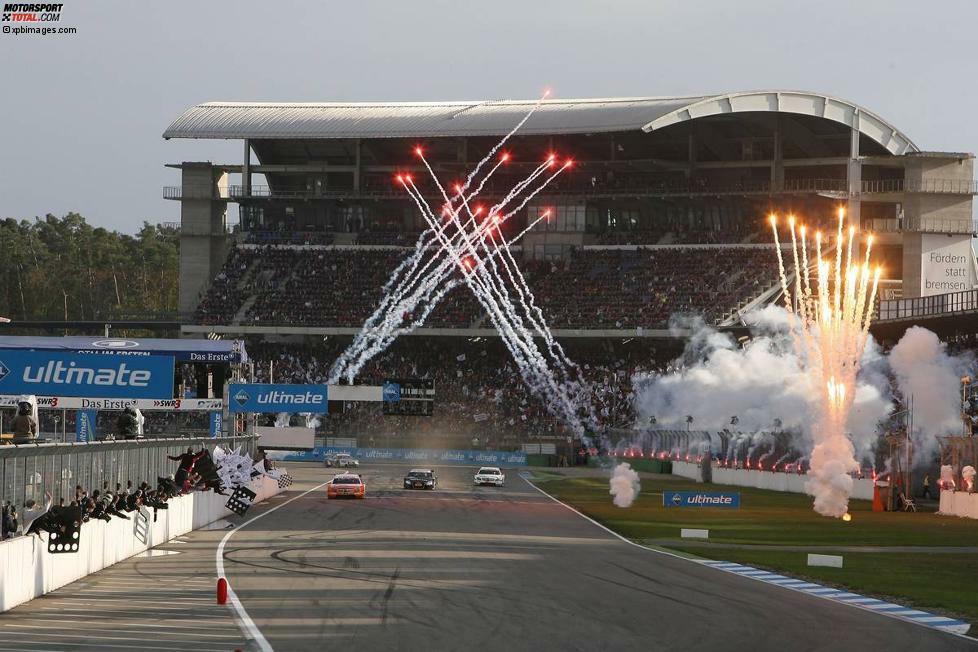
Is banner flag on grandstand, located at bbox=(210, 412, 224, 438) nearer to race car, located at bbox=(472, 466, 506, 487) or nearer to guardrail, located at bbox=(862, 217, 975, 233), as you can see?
race car, located at bbox=(472, 466, 506, 487)

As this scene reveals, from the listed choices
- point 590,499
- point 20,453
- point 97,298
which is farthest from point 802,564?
point 97,298

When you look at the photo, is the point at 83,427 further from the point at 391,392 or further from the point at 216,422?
the point at 391,392

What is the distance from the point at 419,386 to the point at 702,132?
115 feet

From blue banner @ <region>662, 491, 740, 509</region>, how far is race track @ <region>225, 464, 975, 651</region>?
13876 mm

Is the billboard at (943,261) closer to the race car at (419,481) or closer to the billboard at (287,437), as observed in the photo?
the billboard at (287,437)

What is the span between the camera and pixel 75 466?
2722 centimetres

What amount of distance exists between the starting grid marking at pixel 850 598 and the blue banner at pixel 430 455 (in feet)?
195

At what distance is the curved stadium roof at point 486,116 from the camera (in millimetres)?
98062

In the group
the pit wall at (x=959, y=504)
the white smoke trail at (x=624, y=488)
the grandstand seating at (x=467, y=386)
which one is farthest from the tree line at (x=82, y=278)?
the pit wall at (x=959, y=504)

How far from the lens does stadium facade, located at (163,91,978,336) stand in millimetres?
99125

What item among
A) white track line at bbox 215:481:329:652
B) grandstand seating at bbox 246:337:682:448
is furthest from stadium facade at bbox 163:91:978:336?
white track line at bbox 215:481:329:652

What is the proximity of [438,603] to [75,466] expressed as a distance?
8.21 m

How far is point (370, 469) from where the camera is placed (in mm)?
85062

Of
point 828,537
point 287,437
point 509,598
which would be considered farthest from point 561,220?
point 509,598
